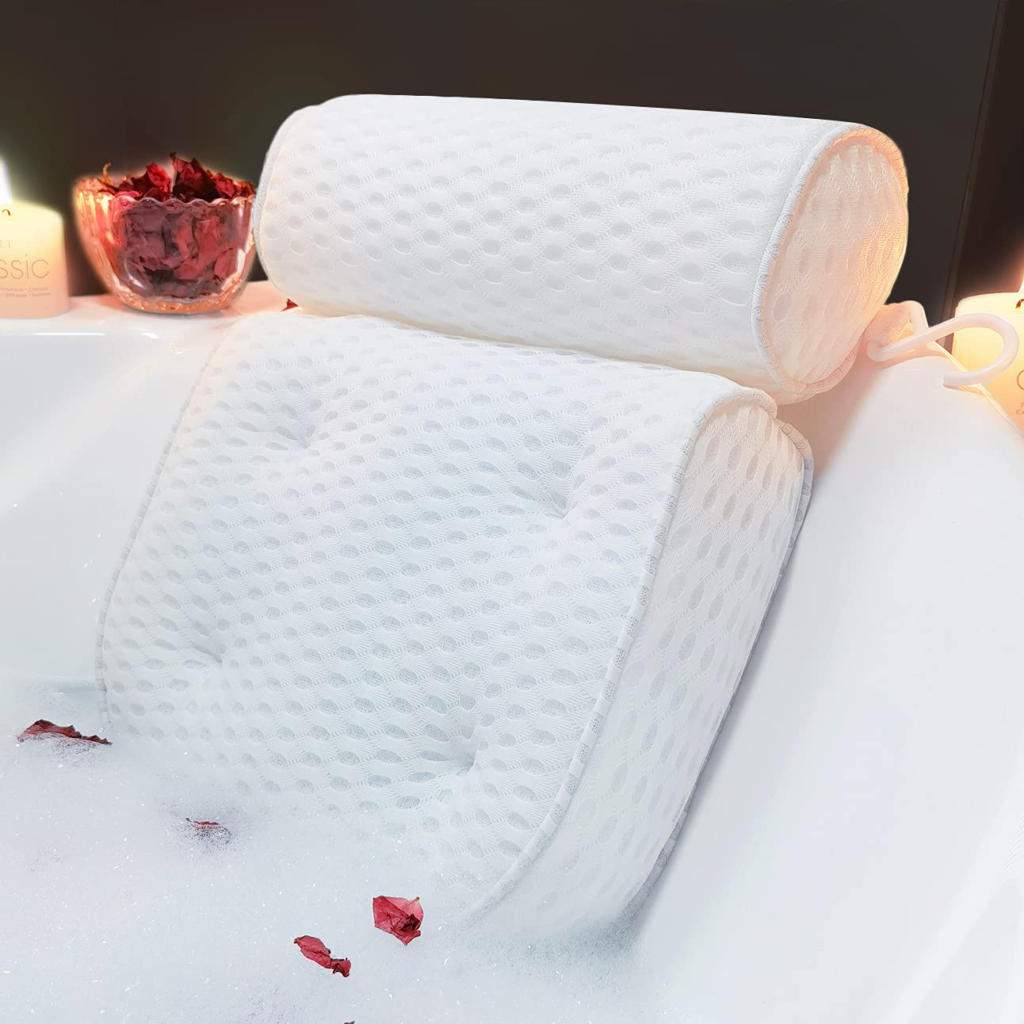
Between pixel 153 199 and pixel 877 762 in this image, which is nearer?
pixel 877 762

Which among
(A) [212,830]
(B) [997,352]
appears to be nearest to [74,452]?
(A) [212,830]

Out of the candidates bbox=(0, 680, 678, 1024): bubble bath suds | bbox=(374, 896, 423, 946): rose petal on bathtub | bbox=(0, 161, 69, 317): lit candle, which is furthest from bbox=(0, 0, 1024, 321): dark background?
bbox=(374, 896, 423, 946): rose petal on bathtub

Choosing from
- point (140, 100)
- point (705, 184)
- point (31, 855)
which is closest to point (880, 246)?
point (705, 184)

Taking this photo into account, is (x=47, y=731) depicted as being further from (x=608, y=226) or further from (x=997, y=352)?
(x=997, y=352)

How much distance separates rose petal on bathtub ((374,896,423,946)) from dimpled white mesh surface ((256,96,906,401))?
383 mm

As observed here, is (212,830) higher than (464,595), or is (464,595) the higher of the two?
(464,595)

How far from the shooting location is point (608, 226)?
67 centimetres

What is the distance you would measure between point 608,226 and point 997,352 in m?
0.42

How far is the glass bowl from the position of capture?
108 cm

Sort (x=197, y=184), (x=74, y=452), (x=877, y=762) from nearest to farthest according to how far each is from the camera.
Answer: (x=877, y=762)
(x=74, y=452)
(x=197, y=184)

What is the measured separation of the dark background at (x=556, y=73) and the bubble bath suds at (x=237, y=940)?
2.97 feet

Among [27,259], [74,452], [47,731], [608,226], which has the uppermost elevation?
[608,226]

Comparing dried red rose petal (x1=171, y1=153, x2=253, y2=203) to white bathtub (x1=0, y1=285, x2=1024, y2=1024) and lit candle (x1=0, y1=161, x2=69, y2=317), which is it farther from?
white bathtub (x1=0, y1=285, x2=1024, y2=1024)

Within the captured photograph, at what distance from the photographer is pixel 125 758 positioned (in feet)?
2.52
